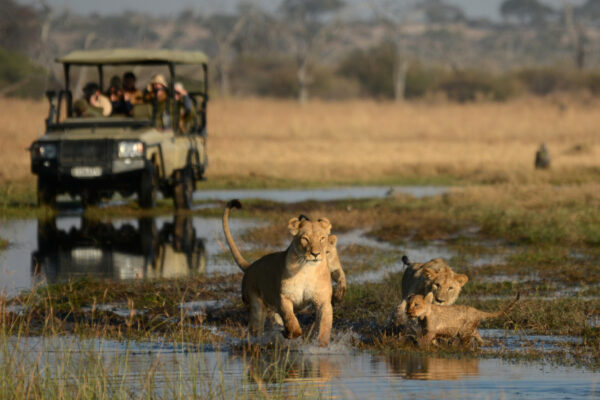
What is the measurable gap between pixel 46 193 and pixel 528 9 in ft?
298

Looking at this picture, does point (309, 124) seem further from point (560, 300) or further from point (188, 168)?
point (560, 300)

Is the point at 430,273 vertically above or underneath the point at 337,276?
above

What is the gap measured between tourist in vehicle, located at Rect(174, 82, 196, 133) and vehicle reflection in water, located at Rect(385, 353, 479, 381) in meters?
9.87

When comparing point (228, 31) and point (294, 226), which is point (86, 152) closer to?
point (294, 226)

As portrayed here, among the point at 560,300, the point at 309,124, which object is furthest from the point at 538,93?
the point at 560,300

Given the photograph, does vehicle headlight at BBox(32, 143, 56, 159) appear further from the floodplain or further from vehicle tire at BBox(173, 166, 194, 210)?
vehicle tire at BBox(173, 166, 194, 210)

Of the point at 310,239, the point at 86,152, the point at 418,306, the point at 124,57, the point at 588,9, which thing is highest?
the point at 588,9

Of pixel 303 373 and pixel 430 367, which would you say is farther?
→ pixel 430 367

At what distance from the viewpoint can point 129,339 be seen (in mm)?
7406

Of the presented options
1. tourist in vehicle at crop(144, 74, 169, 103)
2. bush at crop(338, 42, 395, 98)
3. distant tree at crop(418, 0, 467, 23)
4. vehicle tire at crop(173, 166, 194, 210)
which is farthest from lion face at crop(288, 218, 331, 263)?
distant tree at crop(418, 0, 467, 23)

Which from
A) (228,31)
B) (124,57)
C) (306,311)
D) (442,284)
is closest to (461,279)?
(442,284)

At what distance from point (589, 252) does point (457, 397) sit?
6694mm

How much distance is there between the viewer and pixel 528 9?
103 meters

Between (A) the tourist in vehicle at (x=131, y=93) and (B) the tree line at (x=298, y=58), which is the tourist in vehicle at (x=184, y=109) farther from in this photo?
(B) the tree line at (x=298, y=58)
